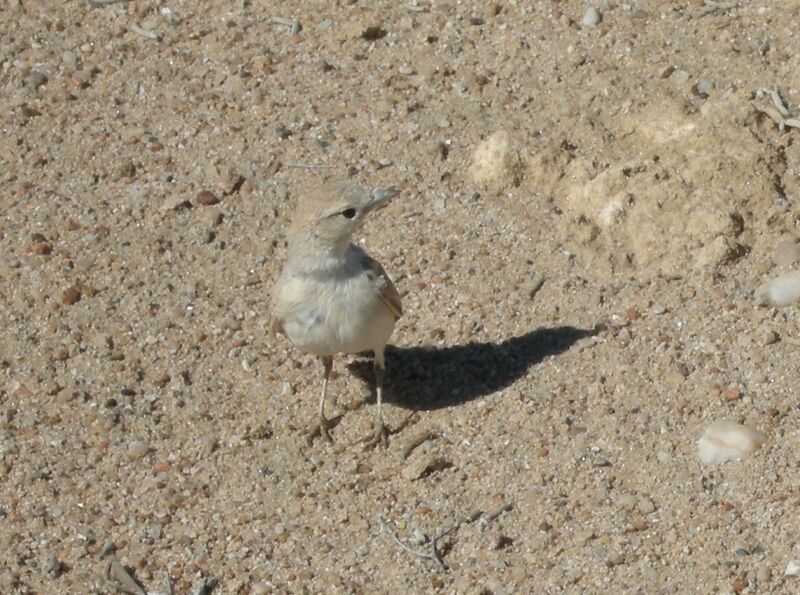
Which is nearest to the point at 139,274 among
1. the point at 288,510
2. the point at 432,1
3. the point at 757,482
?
the point at 288,510

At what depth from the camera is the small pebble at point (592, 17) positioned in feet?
34.0

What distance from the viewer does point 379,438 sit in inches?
324

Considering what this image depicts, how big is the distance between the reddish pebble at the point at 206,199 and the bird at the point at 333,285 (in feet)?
5.41

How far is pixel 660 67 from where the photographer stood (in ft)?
32.4

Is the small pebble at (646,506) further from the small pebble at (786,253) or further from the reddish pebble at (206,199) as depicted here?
the reddish pebble at (206,199)

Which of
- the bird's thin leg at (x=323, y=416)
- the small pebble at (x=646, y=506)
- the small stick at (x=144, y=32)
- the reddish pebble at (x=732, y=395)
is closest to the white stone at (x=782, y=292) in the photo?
the reddish pebble at (x=732, y=395)

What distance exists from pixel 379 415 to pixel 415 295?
996mm

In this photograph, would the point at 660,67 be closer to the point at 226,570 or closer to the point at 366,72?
the point at 366,72

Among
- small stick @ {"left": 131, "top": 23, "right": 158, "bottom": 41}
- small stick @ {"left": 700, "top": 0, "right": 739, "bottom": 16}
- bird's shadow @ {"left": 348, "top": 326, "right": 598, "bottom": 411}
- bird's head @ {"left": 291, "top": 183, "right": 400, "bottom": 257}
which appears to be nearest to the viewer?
bird's head @ {"left": 291, "top": 183, "right": 400, "bottom": 257}

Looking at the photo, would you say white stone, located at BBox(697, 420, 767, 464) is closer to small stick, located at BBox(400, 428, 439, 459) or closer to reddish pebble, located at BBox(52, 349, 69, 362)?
small stick, located at BBox(400, 428, 439, 459)

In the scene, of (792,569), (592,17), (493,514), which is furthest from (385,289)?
(592,17)

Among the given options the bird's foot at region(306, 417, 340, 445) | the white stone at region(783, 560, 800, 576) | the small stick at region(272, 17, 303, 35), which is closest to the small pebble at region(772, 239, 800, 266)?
the white stone at region(783, 560, 800, 576)

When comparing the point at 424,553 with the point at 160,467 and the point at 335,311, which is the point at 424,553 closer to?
the point at 335,311

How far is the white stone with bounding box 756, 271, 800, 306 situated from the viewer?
8.36 m
